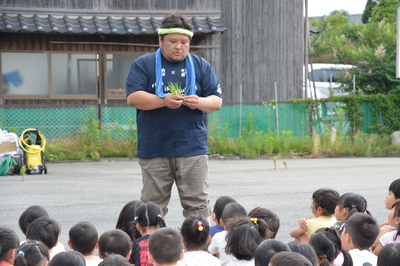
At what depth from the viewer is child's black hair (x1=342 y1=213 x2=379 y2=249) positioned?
4.09 m

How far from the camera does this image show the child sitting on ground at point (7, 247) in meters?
3.86

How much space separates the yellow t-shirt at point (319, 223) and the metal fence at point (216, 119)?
10.5 m

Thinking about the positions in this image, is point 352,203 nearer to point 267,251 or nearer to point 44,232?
point 267,251

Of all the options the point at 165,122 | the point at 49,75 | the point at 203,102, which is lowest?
the point at 165,122

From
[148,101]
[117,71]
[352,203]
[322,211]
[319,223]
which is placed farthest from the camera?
[117,71]

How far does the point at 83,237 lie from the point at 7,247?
584 mm

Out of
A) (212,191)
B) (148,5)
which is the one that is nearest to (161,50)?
(212,191)

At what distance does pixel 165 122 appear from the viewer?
4723 mm

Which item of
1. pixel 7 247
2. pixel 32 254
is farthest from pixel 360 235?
pixel 7 247

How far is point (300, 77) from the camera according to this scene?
1869cm

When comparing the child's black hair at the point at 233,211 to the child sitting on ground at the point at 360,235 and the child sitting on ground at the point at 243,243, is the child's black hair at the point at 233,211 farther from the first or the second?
the child sitting on ground at the point at 360,235

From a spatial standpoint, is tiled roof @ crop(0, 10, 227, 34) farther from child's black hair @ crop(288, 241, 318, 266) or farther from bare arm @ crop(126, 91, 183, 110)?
child's black hair @ crop(288, 241, 318, 266)

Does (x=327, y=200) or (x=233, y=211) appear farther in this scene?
(x=327, y=200)

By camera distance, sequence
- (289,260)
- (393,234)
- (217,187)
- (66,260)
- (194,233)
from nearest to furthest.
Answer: (289,260), (66,260), (194,233), (393,234), (217,187)
